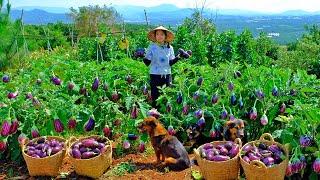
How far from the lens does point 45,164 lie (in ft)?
16.3

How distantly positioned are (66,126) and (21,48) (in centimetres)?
910

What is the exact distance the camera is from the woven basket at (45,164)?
4949 mm

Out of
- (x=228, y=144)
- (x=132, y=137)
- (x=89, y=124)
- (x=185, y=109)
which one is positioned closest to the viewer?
(x=228, y=144)

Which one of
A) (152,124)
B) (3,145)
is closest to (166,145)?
(152,124)

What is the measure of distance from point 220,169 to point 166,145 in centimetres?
77

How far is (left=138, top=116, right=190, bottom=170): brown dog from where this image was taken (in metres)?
4.99

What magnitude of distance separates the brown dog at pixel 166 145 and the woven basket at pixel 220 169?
18.0 inches

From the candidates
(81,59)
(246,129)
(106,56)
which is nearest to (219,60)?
(106,56)

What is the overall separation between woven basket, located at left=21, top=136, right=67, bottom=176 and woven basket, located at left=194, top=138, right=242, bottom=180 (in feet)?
4.60

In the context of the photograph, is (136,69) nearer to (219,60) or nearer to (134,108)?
(134,108)

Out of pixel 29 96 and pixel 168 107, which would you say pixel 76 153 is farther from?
pixel 168 107

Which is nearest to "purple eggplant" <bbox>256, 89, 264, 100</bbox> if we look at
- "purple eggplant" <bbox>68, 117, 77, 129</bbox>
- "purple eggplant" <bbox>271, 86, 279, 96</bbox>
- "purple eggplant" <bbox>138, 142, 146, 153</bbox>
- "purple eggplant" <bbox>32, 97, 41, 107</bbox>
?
"purple eggplant" <bbox>271, 86, 279, 96</bbox>

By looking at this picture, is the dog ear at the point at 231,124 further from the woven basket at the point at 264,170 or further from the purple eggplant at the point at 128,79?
the purple eggplant at the point at 128,79

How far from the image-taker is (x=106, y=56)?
11.8 metres
